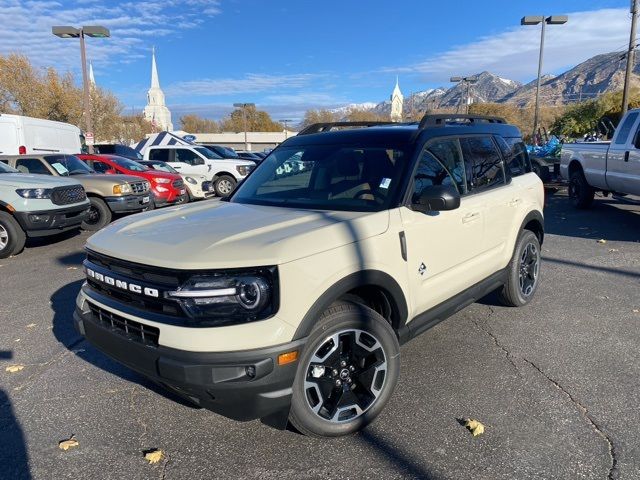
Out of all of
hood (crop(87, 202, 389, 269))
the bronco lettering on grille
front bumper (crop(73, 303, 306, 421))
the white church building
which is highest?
the white church building

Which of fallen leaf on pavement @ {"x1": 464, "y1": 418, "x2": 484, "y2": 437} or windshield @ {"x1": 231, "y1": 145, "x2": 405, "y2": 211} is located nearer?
fallen leaf on pavement @ {"x1": 464, "y1": 418, "x2": 484, "y2": 437}

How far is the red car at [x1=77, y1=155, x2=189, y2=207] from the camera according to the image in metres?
12.3

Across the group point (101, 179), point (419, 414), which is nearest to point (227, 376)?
point (419, 414)

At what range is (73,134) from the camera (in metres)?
17.0

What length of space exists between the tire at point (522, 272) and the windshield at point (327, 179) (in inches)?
77.9

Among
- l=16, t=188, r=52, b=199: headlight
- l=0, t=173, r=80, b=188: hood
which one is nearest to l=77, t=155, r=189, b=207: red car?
l=0, t=173, r=80, b=188: hood

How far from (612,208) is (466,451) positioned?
10822 mm

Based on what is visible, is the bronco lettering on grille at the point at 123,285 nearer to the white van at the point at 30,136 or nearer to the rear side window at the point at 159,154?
the white van at the point at 30,136

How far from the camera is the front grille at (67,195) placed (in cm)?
815

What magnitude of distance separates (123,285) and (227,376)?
2.79 feet

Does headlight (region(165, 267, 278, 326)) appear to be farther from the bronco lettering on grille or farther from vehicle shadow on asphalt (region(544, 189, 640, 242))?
vehicle shadow on asphalt (region(544, 189, 640, 242))

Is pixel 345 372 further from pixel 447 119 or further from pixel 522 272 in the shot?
pixel 522 272

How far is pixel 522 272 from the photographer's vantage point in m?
5.01

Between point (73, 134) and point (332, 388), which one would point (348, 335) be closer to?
point (332, 388)
